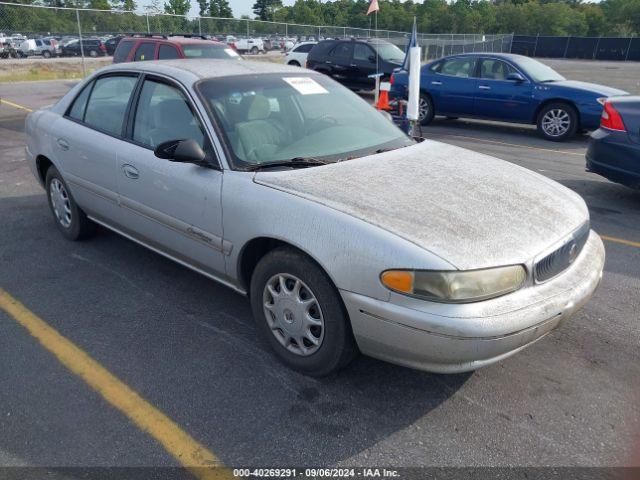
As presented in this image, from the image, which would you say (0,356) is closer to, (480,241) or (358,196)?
(358,196)

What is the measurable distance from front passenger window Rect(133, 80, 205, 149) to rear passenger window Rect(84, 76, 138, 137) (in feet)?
0.72

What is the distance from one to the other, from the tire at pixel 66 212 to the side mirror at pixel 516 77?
8.44 m

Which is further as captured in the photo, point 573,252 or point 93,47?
point 93,47

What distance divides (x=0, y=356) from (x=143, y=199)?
1.28 m

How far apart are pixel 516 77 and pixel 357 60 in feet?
19.0

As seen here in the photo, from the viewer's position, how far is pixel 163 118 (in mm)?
3697

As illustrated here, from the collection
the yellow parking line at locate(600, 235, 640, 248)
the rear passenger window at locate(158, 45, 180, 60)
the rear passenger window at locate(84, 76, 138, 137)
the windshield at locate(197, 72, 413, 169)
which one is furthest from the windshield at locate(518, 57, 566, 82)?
the rear passenger window at locate(84, 76, 138, 137)

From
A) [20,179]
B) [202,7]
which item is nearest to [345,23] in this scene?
[202,7]

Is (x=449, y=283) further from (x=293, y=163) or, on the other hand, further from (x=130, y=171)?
(x=130, y=171)

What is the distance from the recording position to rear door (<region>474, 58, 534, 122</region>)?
10.3 m

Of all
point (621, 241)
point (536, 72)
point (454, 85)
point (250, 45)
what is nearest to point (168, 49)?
point (454, 85)

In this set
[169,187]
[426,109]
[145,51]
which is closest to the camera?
[169,187]

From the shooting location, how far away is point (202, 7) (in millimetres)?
86562

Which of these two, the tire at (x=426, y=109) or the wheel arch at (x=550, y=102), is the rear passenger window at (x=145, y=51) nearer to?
the tire at (x=426, y=109)
